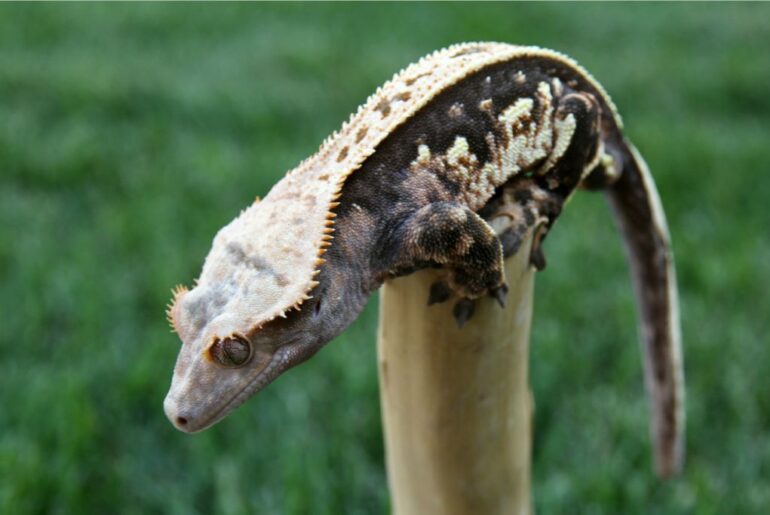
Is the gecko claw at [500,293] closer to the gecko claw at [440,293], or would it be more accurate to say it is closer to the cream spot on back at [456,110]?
the gecko claw at [440,293]

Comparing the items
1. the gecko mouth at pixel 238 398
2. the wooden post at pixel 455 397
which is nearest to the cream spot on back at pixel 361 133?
the wooden post at pixel 455 397

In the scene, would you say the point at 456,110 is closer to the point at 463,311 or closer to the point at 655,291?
the point at 463,311

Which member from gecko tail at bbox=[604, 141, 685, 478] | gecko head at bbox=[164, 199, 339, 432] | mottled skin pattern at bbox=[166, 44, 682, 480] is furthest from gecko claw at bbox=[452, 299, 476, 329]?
gecko tail at bbox=[604, 141, 685, 478]

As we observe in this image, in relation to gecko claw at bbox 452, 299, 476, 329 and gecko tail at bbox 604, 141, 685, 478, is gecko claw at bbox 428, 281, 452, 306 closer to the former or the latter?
gecko claw at bbox 452, 299, 476, 329

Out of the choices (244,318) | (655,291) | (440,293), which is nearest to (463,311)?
(440,293)

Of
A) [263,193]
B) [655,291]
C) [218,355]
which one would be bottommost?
[655,291]

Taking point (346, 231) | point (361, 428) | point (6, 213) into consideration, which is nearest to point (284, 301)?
point (346, 231)
